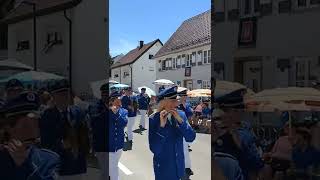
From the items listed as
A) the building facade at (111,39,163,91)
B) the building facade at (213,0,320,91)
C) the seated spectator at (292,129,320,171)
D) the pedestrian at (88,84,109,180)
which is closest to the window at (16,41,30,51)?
the pedestrian at (88,84,109,180)

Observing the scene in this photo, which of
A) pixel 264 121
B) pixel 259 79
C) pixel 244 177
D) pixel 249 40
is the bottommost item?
pixel 244 177

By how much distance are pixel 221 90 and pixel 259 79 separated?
26cm

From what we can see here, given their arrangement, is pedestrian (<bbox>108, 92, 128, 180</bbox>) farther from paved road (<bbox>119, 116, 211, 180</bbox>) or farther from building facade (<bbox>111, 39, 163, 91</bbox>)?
paved road (<bbox>119, 116, 211, 180</bbox>)

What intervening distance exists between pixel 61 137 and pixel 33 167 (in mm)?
499

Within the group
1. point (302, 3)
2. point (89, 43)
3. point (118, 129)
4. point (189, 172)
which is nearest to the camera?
point (302, 3)

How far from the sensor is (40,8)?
2.91 meters

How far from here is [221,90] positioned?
2383 mm

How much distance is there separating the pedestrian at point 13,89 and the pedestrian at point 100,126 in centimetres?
72

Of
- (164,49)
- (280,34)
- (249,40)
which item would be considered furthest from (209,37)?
(164,49)

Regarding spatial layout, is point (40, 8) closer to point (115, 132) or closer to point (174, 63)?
point (174, 63)

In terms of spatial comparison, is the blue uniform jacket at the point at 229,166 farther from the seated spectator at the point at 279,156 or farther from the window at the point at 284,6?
the window at the point at 284,6

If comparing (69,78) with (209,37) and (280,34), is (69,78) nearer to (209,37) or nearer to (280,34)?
(209,37)

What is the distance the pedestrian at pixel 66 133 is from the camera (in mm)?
3080

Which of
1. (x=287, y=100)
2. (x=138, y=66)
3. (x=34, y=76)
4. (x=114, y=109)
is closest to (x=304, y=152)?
(x=287, y=100)
